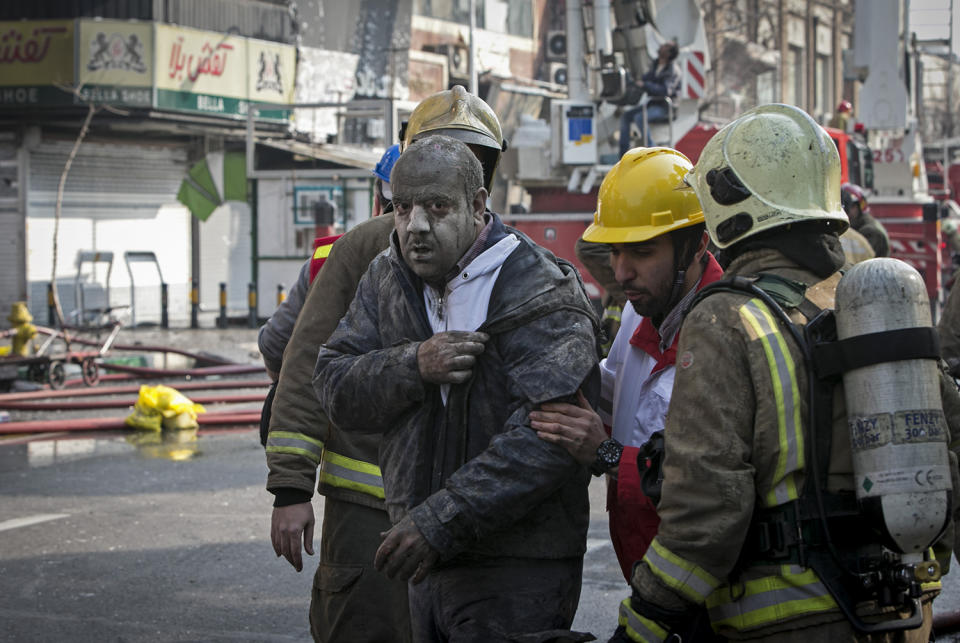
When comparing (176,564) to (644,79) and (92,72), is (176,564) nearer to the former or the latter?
(644,79)

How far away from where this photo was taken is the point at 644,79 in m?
15.2

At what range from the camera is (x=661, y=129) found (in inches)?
579

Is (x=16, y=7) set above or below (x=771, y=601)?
above

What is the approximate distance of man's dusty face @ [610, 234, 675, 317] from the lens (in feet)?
9.95

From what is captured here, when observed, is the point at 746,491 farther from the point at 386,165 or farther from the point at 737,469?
the point at 386,165

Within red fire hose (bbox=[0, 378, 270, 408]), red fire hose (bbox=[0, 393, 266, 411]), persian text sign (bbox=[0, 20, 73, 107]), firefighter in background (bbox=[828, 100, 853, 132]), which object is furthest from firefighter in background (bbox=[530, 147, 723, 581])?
persian text sign (bbox=[0, 20, 73, 107])

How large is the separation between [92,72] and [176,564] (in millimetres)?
20441

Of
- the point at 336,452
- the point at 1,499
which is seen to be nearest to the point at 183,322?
the point at 1,499

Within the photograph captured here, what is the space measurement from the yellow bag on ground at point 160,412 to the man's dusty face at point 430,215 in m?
8.23

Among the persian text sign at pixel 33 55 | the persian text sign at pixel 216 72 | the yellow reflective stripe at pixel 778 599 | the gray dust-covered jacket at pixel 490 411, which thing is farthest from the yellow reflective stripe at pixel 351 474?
the persian text sign at pixel 216 72

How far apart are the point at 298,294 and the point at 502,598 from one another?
152 centimetres

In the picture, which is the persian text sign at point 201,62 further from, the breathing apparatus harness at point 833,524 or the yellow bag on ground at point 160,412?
the breathing apparatus harness at point 833,524

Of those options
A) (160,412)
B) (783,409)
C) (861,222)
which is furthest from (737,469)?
(160,412)

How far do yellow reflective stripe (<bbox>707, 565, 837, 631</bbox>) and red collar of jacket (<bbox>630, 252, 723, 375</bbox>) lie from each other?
67 cm
